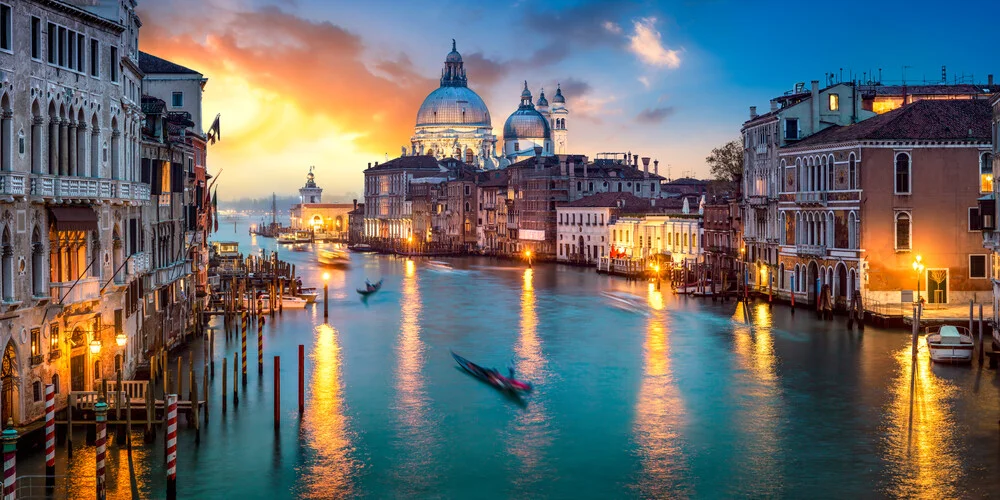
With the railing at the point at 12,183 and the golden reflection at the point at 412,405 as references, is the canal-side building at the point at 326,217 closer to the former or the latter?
the golden reflection at the point at 412,405

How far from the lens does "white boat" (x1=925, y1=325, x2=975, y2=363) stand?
25328 millimetres

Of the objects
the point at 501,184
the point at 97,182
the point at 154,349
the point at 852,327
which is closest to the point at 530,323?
the point at 852,327

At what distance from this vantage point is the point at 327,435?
19.6 meters

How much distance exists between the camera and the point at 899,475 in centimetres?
1697

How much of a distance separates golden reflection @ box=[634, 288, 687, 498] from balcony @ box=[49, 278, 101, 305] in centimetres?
808

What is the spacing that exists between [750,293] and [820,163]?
6726mm

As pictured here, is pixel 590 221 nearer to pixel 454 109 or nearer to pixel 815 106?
pixel 815 106

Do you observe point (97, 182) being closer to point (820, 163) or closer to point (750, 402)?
point (750, 402)

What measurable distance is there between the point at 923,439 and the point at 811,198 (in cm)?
1865

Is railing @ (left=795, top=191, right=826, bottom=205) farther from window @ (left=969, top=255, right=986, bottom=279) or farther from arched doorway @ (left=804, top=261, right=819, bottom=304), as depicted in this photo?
window @ (left=969, top=255, right=986, bottom=279)

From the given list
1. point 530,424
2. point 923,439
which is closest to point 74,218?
point 530,424

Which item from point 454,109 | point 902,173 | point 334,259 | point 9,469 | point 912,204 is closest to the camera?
point 9,469

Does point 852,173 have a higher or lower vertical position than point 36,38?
lower

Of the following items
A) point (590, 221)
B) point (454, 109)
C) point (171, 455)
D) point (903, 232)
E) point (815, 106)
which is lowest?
point (171, 455)
